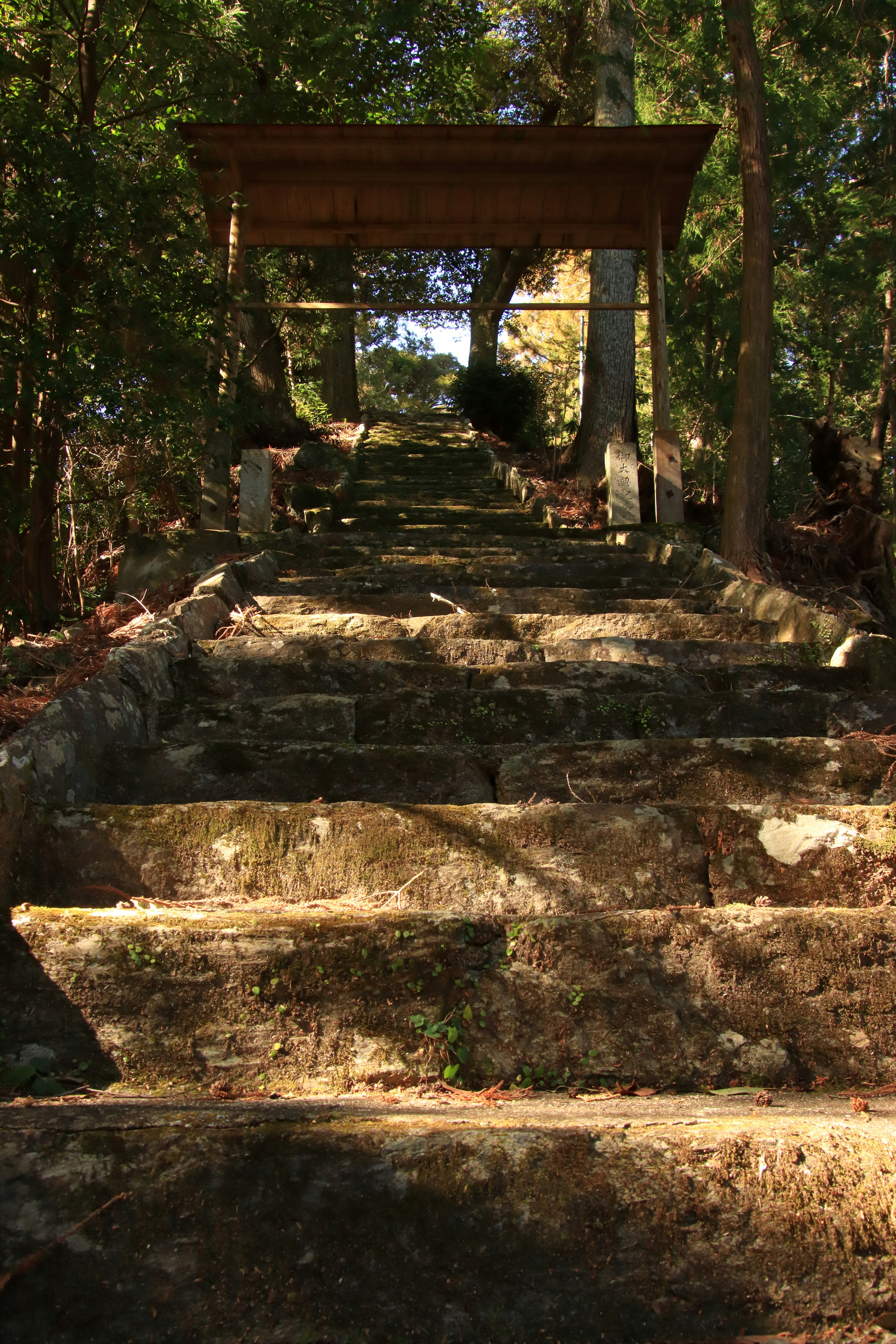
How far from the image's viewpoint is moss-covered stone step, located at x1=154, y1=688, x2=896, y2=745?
11.1 ft

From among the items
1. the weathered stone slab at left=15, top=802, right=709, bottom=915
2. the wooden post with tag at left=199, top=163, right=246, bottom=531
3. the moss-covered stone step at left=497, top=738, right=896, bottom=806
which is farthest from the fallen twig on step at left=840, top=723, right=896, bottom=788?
the wooden post with tag at left=199, top=163, right=246, bottom=531

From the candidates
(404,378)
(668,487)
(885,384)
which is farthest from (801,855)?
(404,378)

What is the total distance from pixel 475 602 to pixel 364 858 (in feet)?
9.92

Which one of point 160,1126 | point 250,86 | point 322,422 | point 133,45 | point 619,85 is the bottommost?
point 160,1126

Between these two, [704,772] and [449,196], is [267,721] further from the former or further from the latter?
[449,196]

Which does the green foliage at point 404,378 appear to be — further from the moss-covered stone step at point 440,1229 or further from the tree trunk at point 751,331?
the moss-covered stone step at point 440,1229

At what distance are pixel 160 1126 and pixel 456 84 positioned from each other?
1642cm

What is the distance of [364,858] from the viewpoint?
248 cm

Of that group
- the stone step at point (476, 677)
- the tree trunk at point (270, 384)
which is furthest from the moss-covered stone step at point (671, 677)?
the tree trunk at point (270, 384)

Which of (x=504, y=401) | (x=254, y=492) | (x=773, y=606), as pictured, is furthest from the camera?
(x=504, y=401)

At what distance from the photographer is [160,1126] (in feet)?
5.19

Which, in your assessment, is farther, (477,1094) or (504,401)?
(504,401)

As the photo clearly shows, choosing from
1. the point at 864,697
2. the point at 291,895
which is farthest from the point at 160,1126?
the point at 864,697

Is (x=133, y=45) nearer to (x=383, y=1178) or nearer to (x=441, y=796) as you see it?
(x=441, y=796)
